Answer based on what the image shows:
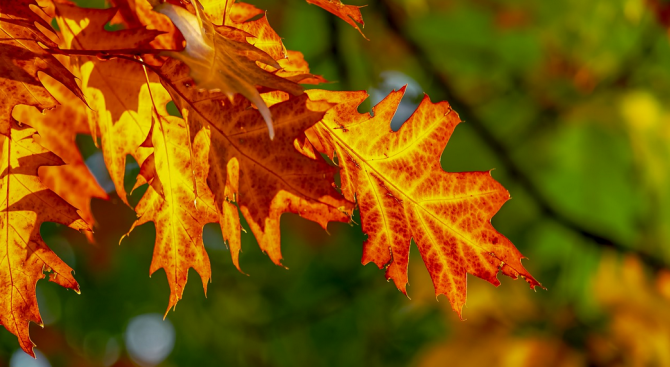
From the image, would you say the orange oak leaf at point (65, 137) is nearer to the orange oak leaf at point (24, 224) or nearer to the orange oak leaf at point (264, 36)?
the orange oak leaf at point (24, 224)

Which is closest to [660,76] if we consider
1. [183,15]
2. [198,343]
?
[198,343]

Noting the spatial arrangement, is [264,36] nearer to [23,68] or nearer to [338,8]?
[338,8]

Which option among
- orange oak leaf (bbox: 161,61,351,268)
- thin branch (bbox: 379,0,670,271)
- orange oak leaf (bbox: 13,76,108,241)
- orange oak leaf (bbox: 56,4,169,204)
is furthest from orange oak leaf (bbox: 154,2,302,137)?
thin branch (bbox: 379,0,670,271)

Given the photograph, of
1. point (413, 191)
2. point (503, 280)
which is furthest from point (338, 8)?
Answer: point (503, 280)

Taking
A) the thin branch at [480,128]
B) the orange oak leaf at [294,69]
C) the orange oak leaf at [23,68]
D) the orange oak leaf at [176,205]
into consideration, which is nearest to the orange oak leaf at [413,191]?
the orange oak leaf at [294,69]

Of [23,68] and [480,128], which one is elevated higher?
[23,68]

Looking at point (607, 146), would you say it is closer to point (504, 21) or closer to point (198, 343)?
point (504, 21)
